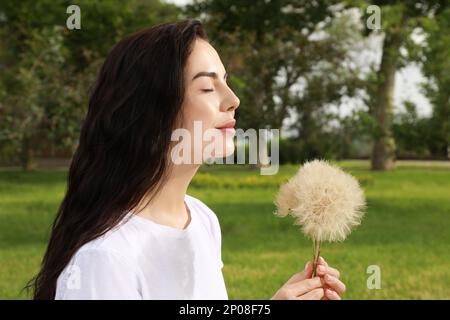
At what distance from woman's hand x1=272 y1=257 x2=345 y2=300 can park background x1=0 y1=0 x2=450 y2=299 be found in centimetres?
100

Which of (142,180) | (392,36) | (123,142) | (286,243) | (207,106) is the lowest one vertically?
(286,243)

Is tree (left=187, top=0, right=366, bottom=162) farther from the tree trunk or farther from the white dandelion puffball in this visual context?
the white dandelion puffball

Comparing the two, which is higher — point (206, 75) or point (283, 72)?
point (283, 72)

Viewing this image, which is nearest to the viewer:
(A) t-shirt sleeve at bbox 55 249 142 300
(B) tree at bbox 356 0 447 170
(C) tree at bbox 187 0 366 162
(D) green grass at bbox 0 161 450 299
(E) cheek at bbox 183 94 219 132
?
(A) t-shirt sleeve at bbox 55 249 142 300

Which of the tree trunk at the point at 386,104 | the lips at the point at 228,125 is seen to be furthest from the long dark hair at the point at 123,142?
the tree trunk at the point at 386,104

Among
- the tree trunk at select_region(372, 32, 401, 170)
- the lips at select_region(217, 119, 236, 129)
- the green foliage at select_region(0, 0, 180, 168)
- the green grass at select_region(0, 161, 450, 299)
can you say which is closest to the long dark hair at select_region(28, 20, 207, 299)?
the lips at select_region(217, 119, 236, 129)

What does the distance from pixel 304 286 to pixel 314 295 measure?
0.12ft

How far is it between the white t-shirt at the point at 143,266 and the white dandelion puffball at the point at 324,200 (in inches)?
13.1

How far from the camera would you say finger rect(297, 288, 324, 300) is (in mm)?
1657

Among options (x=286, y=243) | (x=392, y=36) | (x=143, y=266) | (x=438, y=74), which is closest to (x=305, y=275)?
(x=143, y=266)

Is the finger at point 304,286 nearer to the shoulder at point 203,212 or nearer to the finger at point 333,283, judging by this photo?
the finger at point 333,283

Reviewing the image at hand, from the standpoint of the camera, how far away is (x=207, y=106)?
1.82 m

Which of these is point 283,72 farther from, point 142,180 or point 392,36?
point 142,180
